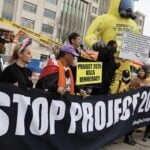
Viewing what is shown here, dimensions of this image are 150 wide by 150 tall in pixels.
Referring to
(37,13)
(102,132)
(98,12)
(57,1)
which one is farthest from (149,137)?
(98,12)

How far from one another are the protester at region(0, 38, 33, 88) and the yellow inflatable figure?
3.01 meters

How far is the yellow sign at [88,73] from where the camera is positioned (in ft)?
20.0

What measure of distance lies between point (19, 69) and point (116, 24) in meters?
3.46

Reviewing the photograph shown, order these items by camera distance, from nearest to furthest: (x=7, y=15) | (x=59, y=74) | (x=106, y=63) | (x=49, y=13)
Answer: (x=59, y=74) → (x=106, y=63) → (x=7, y=15) → (x=49, y=13)

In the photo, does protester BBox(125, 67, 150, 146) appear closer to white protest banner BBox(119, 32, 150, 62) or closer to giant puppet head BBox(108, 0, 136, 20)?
white protest banner BBox(119, 32, 150, 62)

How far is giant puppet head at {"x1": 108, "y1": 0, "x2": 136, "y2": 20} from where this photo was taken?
8125mm

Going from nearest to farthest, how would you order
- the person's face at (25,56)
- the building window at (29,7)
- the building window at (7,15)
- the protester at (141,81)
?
the person's face at (25,56), the protester at (141,81), the building window at (7,15), the building window at (29,7)

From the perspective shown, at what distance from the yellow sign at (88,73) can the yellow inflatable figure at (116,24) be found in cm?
173

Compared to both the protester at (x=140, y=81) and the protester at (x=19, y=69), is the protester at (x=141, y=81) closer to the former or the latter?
the protester at (x=140, y=81)

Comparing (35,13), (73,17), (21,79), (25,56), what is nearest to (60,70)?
(25,56)

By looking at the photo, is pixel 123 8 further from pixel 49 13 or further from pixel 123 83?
pixel 49 13

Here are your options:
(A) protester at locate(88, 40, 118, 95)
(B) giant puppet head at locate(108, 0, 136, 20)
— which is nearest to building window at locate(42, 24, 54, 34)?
(B) giant puppet head at locate(108, 0, 136, 20)

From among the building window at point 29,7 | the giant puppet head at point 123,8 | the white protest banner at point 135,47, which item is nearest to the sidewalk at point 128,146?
the white protest banner at point 135,47

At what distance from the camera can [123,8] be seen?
8180 millimetres
